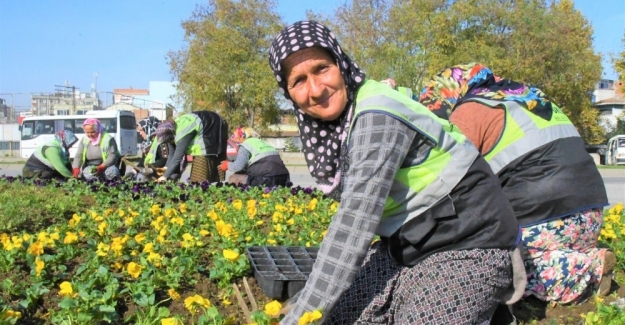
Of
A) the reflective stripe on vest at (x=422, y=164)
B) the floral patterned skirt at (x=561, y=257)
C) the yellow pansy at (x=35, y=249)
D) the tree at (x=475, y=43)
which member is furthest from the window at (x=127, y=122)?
the reflective stripe on vest at (x=422, y=164)

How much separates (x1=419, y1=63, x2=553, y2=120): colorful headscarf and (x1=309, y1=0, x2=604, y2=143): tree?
2042 cm

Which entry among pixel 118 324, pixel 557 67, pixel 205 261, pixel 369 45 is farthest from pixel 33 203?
pixel 557 67

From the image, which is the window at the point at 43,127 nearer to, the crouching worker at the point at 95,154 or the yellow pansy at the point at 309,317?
the crouching worker at the point at 95,154

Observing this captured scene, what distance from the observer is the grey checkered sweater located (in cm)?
203

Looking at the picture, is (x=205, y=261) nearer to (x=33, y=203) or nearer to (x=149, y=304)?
(x=149, y=304)

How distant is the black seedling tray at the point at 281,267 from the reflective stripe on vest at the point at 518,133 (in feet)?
3.50

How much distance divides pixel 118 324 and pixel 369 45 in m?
23.9

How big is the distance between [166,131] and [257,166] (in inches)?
49.2

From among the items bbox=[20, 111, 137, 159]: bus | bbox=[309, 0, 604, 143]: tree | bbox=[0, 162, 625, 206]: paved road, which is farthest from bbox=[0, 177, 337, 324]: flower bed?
bbox=[20, 111, 137, 159]: bus

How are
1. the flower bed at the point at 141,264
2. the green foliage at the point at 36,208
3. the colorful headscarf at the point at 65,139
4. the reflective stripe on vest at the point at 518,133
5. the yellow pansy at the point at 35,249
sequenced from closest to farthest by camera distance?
the flower bed at the point at 141,264, the reflective stripe on vest at the point at 518,133, the yellow pansy at the point at 35,249, the green foliage at the point at 36,208, the colorful headscarf at the point at 65,139

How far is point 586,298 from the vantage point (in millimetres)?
3229

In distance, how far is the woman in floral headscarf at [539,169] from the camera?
293 cm

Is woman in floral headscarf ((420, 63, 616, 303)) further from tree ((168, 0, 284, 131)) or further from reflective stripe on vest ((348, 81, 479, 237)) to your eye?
tree ((168, 0, 284, 131))

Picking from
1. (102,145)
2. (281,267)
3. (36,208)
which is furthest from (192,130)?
(281,267)
